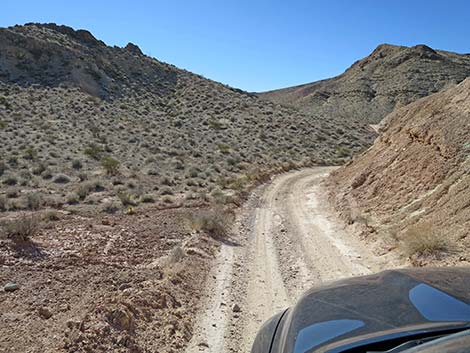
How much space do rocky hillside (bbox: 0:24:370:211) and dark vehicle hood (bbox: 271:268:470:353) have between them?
482 inches

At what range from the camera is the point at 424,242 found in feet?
26.9

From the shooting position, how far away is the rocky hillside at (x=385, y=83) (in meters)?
70.7

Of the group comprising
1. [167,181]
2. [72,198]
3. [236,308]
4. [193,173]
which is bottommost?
[236,308]

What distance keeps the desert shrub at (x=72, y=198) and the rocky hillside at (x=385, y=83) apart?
54.4 m

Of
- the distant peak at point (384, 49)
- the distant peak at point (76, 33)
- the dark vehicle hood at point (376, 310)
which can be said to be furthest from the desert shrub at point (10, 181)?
the distant peak at point (384, 49)

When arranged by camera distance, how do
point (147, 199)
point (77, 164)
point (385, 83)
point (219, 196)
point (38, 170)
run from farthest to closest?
point (385, 83)
point (77, 164)
point (38, 170)
point (219, 196)
point (147, 199)

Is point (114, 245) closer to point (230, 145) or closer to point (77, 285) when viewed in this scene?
point (77, 285)

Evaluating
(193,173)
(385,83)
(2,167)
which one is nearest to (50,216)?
(2,167)

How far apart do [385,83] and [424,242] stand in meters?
80.9

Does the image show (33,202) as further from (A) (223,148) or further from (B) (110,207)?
(A) (223,148)

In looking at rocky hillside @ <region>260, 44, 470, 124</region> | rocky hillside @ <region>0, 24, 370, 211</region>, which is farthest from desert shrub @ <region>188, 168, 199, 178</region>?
rocky hillside @ <region>260, 44, 470, 124</region>

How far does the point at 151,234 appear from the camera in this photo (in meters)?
10.7

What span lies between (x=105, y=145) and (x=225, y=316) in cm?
2349

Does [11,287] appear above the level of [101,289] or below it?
above
